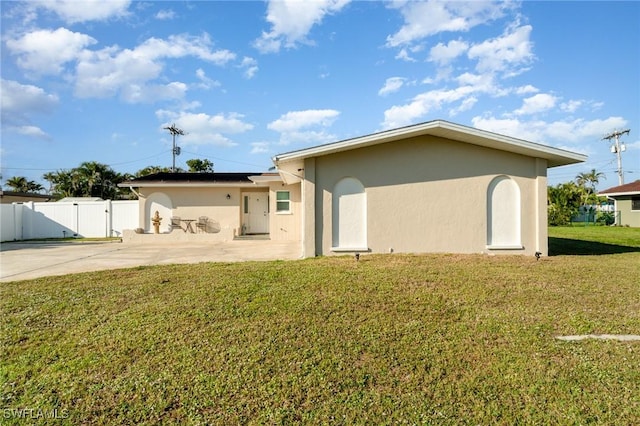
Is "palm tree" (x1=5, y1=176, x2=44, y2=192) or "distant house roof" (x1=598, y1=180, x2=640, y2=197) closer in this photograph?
"distant house roof" (x1=598, y1=180, x2=640, y2=197)

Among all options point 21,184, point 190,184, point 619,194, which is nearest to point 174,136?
point 21,184

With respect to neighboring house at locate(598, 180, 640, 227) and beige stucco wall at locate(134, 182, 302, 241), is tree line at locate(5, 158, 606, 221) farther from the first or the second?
beige stucco wall at locate(134, 182, 302, 241)

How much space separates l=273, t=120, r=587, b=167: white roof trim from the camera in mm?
8430

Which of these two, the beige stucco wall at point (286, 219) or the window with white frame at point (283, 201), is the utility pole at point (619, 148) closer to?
the beige stucco wall at point (286, 219)

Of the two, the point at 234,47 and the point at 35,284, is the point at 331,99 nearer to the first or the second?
the point at 234,47

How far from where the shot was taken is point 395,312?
188 inches

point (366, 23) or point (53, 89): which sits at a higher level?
point (366, 23)

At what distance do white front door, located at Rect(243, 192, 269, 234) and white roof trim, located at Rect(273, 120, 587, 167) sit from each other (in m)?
8.36

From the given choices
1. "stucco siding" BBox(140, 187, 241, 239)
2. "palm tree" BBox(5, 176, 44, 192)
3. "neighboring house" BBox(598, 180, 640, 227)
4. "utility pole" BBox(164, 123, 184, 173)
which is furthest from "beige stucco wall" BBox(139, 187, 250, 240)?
"palm tree" BBox(5, 176, 44, 192)

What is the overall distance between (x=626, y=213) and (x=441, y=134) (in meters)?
27.0

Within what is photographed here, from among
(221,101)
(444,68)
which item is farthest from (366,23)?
(221,101)

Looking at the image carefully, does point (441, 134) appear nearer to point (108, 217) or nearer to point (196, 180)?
point (196, 180)

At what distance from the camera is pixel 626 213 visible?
25703mm

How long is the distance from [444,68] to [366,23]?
3.88m
